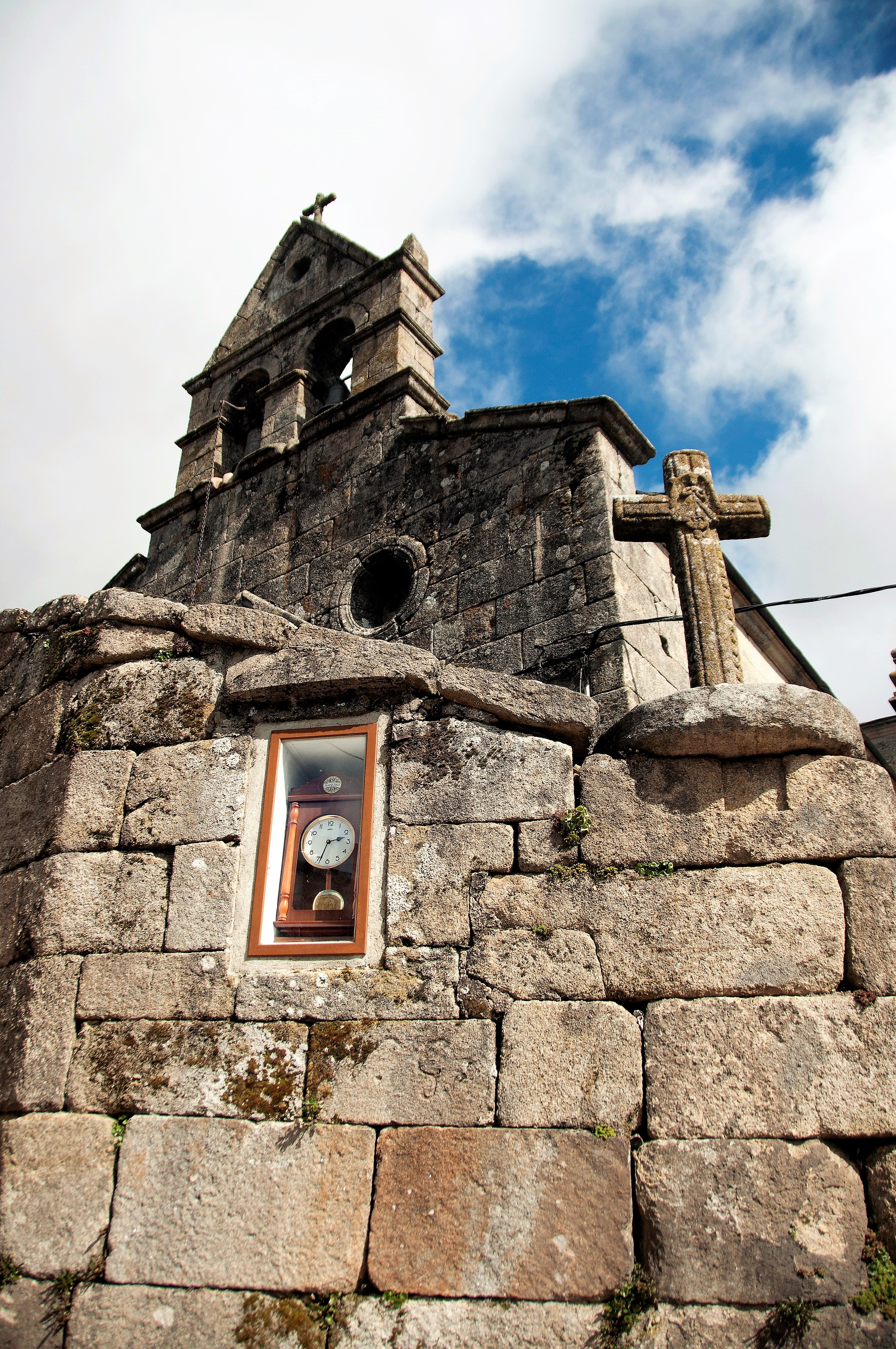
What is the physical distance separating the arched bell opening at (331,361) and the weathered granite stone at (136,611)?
534 cm

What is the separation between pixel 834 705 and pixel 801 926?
2.84 ft

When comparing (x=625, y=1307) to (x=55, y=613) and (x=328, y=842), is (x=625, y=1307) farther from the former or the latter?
(x=55, y=613)

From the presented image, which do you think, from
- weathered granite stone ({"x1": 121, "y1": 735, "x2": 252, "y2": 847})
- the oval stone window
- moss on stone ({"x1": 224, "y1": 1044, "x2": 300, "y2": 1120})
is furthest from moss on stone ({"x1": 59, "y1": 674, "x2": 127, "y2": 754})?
the oval stone window

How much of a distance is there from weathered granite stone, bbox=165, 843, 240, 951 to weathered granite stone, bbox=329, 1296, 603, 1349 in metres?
1.34

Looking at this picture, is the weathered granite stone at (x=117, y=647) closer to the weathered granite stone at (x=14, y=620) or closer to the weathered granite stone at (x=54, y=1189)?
the weathered granite stone at (x=14, y=620)

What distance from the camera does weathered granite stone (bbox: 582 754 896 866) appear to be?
3.50 metres

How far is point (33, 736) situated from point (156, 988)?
1432mm

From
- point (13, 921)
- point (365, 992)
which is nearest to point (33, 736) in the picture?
point (13, 921)

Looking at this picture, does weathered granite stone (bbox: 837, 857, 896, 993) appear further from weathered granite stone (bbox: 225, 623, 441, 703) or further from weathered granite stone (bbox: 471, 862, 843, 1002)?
weathered granite stone (bbox: 225, 623, 441, 703)

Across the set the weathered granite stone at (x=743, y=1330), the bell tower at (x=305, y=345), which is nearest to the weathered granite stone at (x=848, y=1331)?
the weathered granite stone at (x=743, y=1330)

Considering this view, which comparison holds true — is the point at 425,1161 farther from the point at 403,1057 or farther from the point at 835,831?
the point at 835,831

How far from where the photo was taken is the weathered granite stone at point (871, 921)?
325cm

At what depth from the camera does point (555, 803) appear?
12.3ft

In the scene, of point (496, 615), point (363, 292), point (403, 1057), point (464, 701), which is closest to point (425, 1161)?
point (403, 1057)
